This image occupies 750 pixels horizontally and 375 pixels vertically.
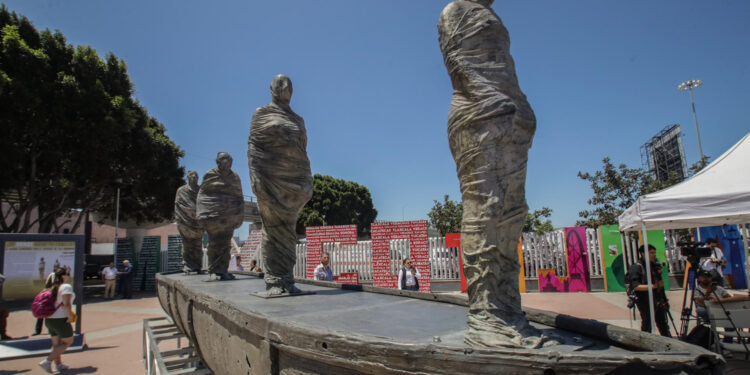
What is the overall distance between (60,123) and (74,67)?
221cm

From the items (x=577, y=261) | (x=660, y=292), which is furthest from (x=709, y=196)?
(x=577, y=261)

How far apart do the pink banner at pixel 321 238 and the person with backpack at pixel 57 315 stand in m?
7.40

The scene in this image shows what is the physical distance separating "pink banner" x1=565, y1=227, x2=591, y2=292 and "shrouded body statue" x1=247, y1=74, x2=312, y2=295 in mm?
10171

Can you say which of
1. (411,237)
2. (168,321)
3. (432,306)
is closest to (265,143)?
(432,306)

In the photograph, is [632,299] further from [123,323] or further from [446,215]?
[446,215]

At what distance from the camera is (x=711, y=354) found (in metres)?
1.27

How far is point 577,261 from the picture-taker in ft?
38.1

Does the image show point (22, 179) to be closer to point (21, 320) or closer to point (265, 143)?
point (21, 320)

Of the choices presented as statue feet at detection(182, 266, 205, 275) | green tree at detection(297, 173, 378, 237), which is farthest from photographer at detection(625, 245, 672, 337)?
green tree at detection(297, 173, 378, 237)

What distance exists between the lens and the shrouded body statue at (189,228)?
7.10 meters

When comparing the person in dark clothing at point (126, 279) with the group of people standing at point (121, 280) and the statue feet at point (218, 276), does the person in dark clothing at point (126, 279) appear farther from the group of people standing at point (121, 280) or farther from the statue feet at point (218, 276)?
the statue feet at point (218, 276)

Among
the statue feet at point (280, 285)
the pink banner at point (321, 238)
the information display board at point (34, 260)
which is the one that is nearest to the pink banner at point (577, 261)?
the pink banner at point (321, 238)

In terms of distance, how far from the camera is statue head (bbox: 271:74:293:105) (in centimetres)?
396

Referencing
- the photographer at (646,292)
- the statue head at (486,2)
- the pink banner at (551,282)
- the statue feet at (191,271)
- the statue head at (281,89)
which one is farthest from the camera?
the pink banner at (551,282)
